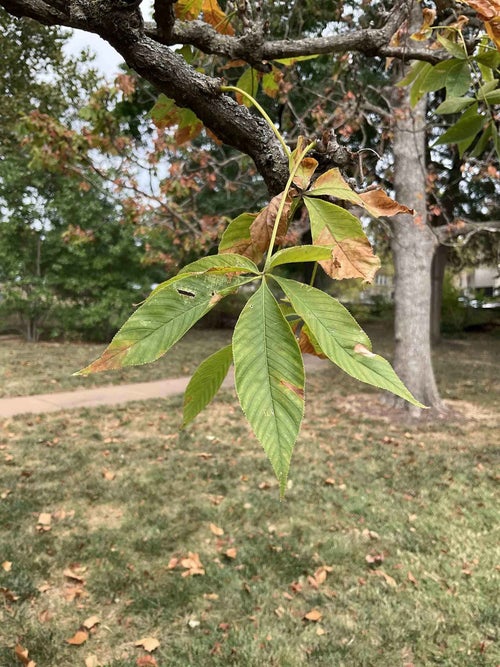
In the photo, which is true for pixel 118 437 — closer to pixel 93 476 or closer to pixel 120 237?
pixel 93 476

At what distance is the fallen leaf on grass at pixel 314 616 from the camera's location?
3.17m

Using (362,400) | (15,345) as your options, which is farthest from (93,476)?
(15,345)

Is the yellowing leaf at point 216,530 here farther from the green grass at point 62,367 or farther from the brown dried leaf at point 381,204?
the green grass at point 62,367

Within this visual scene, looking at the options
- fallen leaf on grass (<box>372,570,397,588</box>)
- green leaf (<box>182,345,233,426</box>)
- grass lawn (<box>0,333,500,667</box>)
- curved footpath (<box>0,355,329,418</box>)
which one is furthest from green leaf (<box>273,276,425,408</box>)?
curved footpath (<box>0,355,329,418</box>)

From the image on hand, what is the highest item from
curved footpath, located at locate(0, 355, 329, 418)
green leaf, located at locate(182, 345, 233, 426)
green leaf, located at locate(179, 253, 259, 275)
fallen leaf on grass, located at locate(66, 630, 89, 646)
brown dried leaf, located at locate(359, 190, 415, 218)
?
brown dried leaf, located at locate(359, 190, 415, 218)

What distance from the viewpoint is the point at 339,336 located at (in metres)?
0.53

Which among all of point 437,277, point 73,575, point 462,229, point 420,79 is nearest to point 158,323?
point 420,79

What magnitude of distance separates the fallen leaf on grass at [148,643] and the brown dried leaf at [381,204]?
299cm

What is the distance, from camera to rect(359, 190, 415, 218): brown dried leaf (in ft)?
2.28

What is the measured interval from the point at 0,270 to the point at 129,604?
13692mm

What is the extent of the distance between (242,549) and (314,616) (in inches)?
35.3

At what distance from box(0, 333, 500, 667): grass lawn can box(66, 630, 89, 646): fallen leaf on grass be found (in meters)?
0.01

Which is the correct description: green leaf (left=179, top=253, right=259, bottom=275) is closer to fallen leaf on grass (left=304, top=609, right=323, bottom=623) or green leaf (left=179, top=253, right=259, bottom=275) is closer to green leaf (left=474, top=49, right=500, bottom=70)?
green leaf (left=474, top=49, right=500, bottom=70)

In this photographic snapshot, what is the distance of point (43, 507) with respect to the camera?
14.9ft
